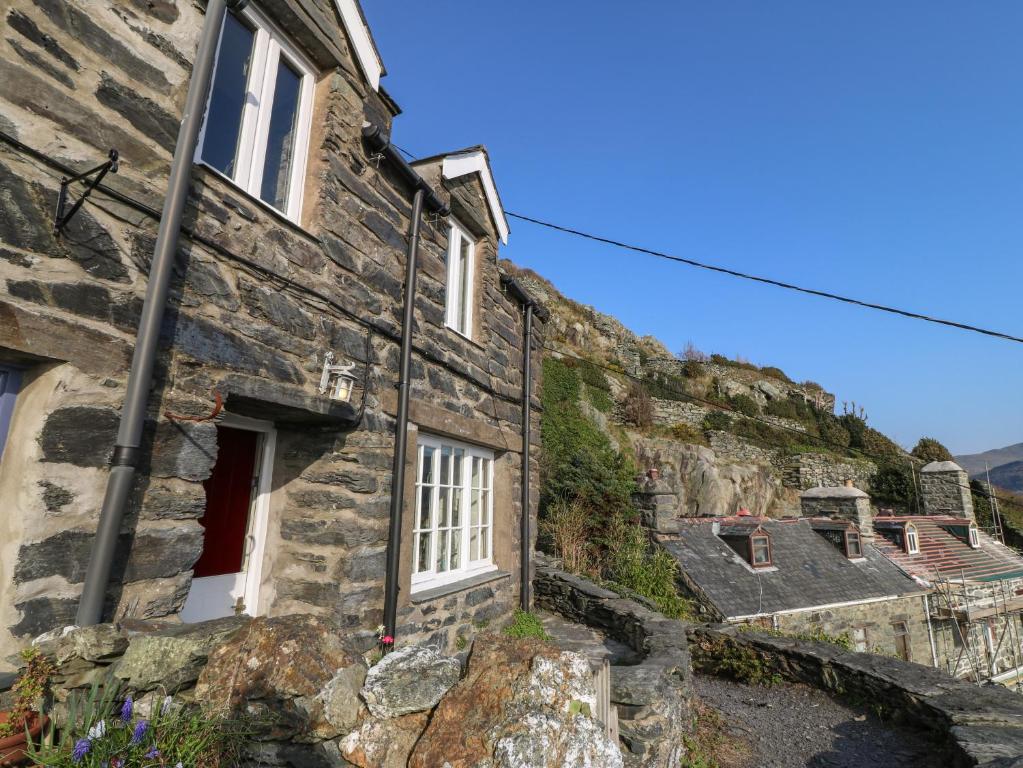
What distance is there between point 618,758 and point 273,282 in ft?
10.8

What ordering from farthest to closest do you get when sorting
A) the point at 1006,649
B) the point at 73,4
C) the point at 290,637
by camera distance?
1. the point at 1006,649
2. the point at 73,4
3. the point at 290,637

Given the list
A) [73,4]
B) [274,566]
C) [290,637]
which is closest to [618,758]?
[290,637]

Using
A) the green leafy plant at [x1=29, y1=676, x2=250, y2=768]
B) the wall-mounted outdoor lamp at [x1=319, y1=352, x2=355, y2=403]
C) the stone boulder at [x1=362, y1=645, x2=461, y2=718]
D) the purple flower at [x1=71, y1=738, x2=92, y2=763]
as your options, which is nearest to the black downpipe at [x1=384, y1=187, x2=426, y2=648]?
the wall-mounted outdoor lamp at [x1=319, y1=352, x2=355, y2=403]

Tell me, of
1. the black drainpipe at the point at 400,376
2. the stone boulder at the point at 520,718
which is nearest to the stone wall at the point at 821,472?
the black drainpipe at the point at 400,376

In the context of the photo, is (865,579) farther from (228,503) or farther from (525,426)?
(228,503)

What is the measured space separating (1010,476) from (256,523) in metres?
172

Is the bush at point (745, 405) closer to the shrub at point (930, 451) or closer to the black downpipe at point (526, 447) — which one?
the shrub at point (930, 451)

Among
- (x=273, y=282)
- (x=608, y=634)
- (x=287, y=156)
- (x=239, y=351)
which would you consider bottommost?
(x=608, y=634)

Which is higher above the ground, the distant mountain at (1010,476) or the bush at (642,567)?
the distant mountain at (1010,476)

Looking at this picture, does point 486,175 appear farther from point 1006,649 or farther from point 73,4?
point 1006,649

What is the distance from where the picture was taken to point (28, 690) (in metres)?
1.94

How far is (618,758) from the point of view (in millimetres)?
1755

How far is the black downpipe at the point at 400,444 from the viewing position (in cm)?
445

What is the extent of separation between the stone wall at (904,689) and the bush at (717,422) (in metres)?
19.5
